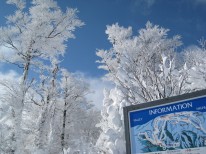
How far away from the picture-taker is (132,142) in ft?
10.8

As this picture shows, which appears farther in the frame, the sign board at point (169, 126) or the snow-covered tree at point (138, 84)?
the snow-covered tree at point (138, 84)

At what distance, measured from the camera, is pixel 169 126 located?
3041 mm

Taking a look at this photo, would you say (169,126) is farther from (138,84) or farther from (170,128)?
(138,84)

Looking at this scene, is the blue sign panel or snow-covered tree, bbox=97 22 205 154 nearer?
the blue sign panel

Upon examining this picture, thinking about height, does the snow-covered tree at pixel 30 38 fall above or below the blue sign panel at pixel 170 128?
above

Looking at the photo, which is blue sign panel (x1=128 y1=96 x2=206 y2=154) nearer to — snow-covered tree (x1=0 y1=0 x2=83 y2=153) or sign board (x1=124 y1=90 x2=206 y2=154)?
sign board (x1=124 y1=90 x2=206 y2=154)

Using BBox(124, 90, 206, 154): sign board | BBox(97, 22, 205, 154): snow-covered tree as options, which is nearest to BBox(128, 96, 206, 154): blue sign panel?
BBox(124, 90, 206, 154): sign board

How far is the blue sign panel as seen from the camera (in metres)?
2.83

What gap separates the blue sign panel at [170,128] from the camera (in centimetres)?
283

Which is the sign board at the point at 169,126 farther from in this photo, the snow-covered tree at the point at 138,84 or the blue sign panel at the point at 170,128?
the snow-covered tree at the point at 138,84

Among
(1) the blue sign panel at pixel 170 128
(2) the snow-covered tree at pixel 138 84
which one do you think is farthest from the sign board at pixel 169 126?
(2) the snow-covered tree at pixel 138 84

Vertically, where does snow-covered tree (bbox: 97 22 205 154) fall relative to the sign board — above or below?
above

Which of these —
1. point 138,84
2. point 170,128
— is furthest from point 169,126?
point 138,84

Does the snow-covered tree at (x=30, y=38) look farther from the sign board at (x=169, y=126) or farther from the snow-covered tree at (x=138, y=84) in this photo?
the sign board at (x=169, y=126)
